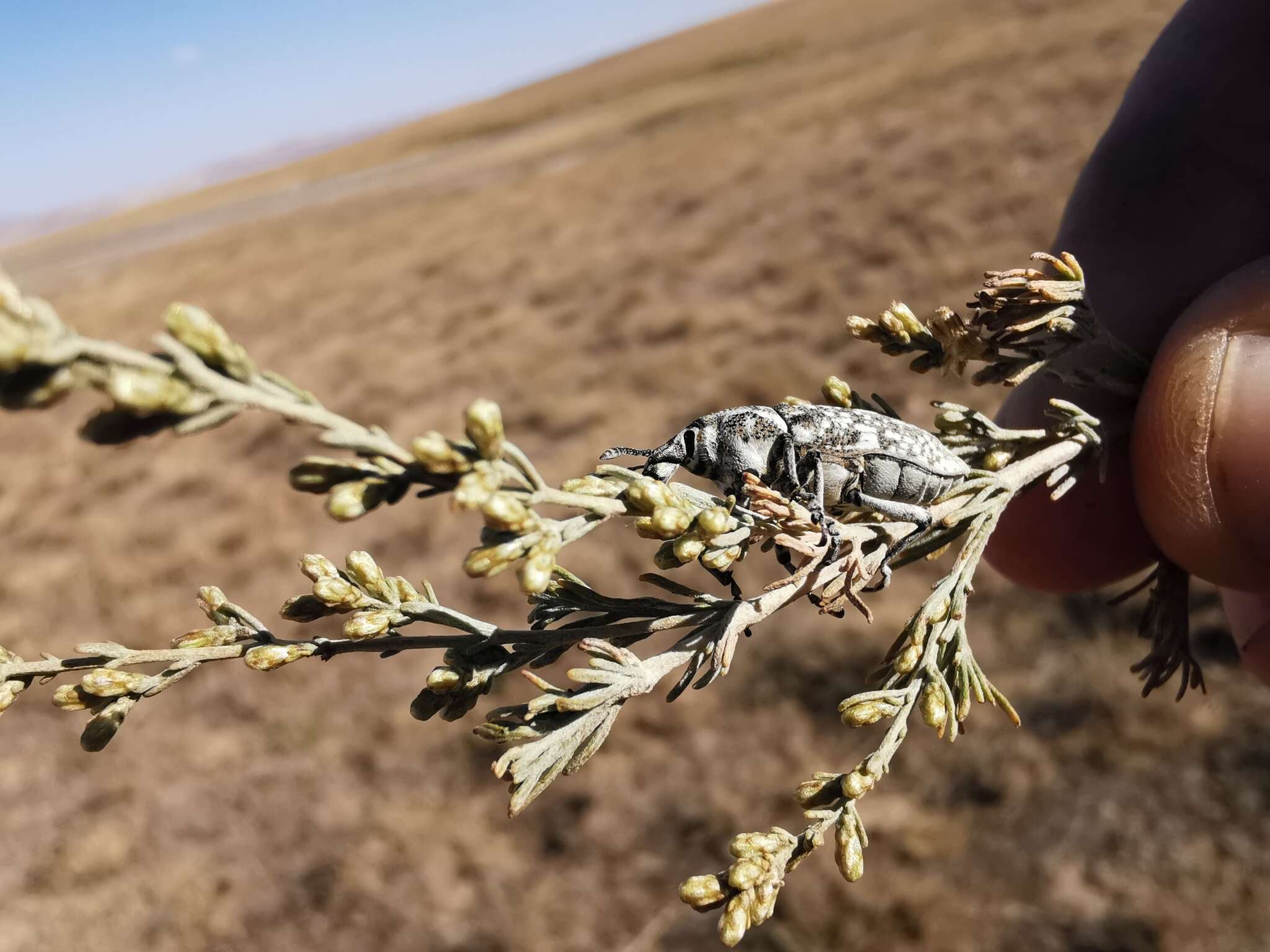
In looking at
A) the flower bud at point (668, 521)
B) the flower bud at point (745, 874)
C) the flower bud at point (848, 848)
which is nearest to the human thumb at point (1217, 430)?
the flower bud at point (848, 848)

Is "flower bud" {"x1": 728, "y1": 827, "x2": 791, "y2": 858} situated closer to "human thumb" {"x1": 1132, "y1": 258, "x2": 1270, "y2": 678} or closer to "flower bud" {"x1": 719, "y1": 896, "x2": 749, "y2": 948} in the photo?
"flower bud" {"x1": 719, "y1": 896, "x2": 749, "y2": 948}

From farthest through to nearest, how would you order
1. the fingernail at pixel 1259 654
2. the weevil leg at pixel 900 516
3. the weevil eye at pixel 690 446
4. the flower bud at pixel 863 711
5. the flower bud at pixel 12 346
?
1. the fingernail at pixel 1259 654
2. the weevil eye at pixel 690 446
3. the weevil leg at pixel 900 516
4. the flower bud at pixel 863 711
5. the flower bud at pixel 12 346

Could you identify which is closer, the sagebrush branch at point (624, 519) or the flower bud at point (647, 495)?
the sagebrush branch at point (624, 519)

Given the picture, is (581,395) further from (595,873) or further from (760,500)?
(760,500)

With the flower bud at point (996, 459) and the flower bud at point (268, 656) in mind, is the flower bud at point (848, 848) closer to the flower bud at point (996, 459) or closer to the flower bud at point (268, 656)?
the flower bud at point (996, 459)

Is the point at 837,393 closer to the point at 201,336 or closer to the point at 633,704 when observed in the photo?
the point at 201,336
